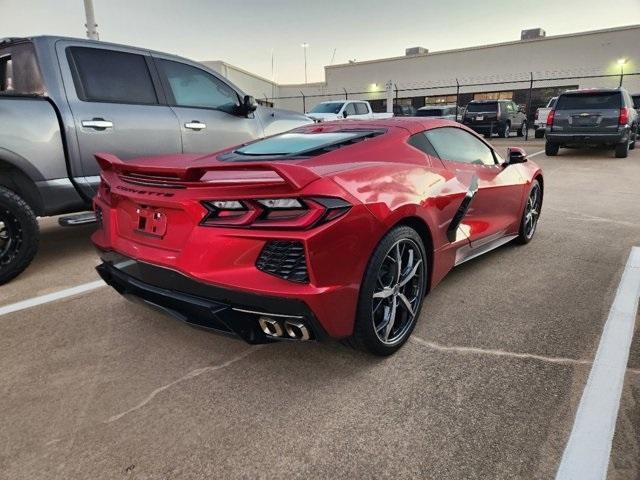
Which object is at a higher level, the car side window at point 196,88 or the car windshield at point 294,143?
the car side window at point 196,88

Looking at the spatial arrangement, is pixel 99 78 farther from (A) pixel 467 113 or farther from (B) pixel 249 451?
(A) pixel 467 113

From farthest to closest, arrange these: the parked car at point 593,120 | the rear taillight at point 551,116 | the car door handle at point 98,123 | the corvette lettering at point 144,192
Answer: the rear taillight at point 551,116
the parked car at point 593,120
the car door handle at point 98,123
the corvette lettering at point 144,192

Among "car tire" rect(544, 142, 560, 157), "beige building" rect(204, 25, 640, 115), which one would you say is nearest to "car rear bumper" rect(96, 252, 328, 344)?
"car tire" rect(544, 142, 560, 157)

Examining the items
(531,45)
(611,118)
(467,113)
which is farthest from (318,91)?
(611,118)

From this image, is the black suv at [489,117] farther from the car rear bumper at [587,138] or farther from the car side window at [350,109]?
the car rear bumper at [587,138]

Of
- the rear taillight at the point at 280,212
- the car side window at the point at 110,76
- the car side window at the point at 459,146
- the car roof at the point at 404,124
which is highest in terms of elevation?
the car side window at the point at 110,76

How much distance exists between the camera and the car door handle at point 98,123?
162 inches

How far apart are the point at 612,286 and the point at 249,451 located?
3.16 meters

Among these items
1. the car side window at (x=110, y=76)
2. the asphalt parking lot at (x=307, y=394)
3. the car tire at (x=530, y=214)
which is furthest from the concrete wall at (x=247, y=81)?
the asphalt parking lot at (x=307, y=394)

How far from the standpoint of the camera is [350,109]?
1828 centimetres

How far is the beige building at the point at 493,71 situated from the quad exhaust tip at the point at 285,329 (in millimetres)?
24444

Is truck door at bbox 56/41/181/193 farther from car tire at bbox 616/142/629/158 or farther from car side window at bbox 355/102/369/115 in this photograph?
car side window at bbox 355/102/369/115

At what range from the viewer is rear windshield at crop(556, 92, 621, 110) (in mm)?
12188

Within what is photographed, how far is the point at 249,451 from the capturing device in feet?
6.31
